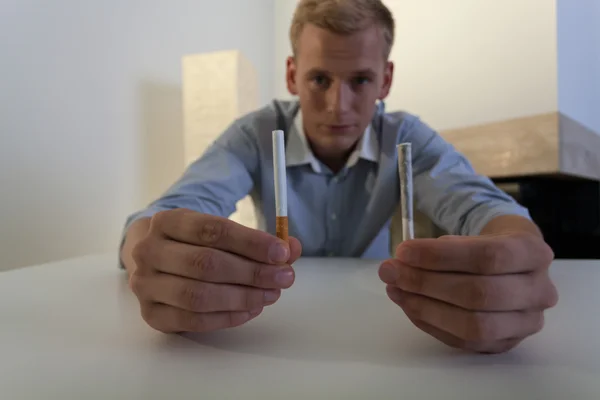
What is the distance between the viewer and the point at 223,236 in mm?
290

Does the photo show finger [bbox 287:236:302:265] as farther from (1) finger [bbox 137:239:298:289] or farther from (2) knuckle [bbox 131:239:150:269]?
(2) knuckle [bbox 131:239:150:269]

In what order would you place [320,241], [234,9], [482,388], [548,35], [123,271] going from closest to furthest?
[482,388]
[123,271]
[320,241]
[548,35]
[234,9]

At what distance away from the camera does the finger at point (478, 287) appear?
26cm

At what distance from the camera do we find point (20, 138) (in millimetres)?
834

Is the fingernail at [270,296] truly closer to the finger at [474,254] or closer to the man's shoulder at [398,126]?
the finger at [474,254]

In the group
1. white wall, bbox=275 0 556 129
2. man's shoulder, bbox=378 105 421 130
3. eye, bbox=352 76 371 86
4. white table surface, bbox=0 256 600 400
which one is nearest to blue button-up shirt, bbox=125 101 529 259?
man's shoulder, bbox=378 105 421 130

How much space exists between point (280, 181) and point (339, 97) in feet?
1.25

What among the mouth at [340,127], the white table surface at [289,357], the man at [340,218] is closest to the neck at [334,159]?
the man at [340,218]

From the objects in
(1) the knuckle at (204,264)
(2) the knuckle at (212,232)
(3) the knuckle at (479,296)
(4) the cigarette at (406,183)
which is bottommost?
(3) the knuckle at (479,296)

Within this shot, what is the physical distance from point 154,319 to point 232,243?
82 mm

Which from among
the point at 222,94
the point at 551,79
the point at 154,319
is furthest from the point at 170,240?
the point at 551,79

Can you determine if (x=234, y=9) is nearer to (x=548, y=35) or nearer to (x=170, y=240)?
(x=548, y=35)

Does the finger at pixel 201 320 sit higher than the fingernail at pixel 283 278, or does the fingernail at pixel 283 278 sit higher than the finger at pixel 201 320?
the fingernail at pixel 283 278

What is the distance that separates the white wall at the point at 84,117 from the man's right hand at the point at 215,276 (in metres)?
0.69
